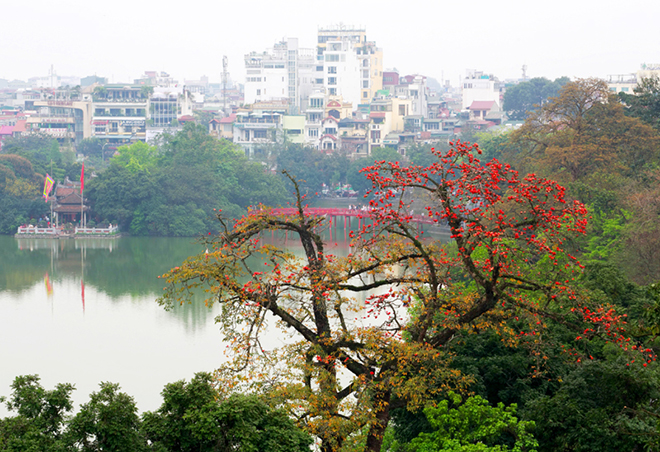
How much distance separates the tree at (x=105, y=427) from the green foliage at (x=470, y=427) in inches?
106

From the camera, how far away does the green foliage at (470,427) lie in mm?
7348

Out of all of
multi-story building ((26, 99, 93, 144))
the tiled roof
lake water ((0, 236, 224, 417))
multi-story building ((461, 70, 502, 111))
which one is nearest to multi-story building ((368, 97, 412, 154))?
the tiled roof

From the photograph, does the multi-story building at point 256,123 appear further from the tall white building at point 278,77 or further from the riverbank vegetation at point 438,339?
the riverbank vegetation at point 438,339

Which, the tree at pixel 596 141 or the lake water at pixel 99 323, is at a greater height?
the tree at pixel 596 141

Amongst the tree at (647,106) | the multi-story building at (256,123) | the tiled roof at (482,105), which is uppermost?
the tiled roof at (482,105)

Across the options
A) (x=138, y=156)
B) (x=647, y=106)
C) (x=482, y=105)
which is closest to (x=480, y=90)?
(x=482, y=105)

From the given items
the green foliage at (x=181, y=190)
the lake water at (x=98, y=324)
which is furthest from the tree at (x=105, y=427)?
the green foliage at (x=181, y=190)

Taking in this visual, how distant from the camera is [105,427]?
628 cm

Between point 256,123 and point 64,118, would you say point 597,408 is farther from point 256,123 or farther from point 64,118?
point 64,118

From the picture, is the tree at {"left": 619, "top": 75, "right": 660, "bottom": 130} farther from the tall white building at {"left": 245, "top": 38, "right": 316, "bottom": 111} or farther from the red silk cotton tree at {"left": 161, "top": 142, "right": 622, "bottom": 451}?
the tall white building at {"left": 245, "top": 38, "right": 316, "bottom": 111}

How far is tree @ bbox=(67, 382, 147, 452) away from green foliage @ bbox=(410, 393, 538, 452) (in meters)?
2.68

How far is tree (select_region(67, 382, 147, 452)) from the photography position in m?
6.29

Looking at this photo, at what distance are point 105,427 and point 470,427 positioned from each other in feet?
11.1

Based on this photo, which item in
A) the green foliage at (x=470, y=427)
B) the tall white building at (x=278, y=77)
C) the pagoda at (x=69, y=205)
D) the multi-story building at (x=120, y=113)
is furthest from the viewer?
the tall white building at (x=278, y=77)
